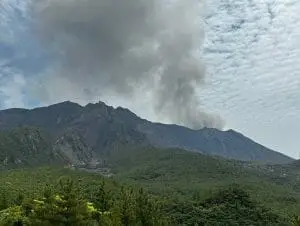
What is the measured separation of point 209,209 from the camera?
18838 centimetres

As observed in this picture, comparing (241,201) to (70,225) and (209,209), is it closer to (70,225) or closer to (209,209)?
(209,209)

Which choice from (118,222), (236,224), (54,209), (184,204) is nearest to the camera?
(54,209)

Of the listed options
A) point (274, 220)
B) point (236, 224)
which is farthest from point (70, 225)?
point (274, 220)

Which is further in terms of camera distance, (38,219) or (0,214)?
(0,214)

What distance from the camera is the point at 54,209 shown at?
59.3 metres

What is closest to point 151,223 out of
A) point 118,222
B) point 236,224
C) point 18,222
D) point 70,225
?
point 118,222

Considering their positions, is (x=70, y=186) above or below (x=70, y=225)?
above

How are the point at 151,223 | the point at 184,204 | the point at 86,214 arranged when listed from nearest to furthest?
the point at 86,214 → the point at 151,223 → the point at 184,204

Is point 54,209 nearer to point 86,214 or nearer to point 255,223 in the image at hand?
point 86,214

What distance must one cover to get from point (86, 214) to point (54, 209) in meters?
5.63

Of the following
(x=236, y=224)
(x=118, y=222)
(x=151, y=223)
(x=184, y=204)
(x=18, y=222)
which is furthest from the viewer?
(x=184, y=204)

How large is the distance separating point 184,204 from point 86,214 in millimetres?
134599

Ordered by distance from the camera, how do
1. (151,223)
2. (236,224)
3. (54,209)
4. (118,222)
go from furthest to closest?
(236,224) < (151,223) < (118,222) < (54,209)

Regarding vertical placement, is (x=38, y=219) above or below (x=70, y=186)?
below
